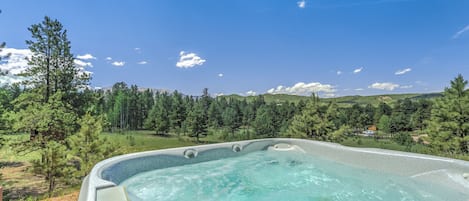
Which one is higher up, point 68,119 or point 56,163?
point 68,119

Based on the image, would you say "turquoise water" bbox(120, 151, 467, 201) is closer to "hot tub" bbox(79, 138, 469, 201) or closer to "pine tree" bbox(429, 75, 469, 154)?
"hot tub" bbox(79, 138, 469, 201)

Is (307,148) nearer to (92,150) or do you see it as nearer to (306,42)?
(92,150)

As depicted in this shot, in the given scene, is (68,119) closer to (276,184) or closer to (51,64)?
(51,64)

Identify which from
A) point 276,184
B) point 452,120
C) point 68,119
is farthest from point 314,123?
point 68,119

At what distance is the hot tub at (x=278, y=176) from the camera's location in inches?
118

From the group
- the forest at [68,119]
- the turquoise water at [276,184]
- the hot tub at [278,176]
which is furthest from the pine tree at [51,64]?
the turquoise water at [276,184]

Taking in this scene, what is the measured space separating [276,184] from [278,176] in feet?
1.46

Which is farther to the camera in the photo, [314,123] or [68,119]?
[314,123]

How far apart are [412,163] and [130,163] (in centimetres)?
466

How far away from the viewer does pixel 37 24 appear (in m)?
7.59

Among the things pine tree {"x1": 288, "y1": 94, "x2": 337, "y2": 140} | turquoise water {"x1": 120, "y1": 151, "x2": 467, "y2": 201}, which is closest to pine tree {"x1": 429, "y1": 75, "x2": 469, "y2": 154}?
pine tree {"x1": 288, "y1": 94, "x2": 337, "y2": 140}

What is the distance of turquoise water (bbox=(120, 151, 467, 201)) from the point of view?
302 centimetres

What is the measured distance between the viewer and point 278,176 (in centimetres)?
402

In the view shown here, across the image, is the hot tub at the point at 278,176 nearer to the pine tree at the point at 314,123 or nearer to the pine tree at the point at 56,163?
the pine tree at the point at 56,163
